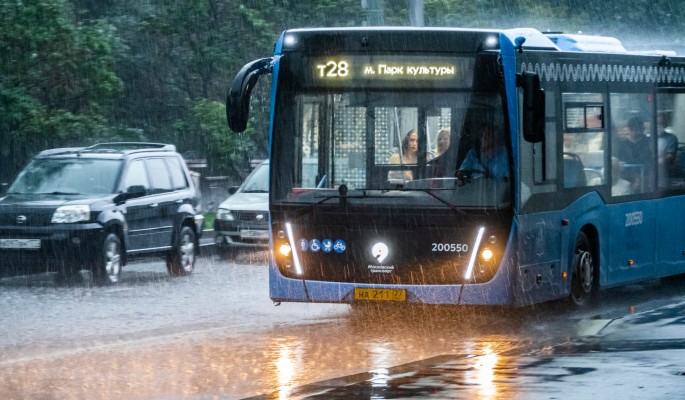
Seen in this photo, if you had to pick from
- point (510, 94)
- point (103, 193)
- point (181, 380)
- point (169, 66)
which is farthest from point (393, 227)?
point (169, 66)

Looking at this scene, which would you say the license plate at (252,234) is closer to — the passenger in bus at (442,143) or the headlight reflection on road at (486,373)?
the passenger in bus at (442,143)

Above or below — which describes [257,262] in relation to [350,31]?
below

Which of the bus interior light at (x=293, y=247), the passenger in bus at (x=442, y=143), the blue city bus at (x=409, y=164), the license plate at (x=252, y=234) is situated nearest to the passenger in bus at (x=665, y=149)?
the blue city bus at (x=409, y=164)

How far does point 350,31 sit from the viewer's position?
14.1 meters

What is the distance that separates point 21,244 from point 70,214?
2.26 ft

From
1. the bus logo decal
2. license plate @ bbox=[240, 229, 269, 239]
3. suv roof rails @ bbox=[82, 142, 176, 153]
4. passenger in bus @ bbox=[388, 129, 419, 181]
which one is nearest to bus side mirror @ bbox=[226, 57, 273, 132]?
passenger in bus @ bbox=[388, 129, 419, 181]

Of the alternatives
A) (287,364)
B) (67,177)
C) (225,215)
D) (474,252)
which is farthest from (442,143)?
(225,215)

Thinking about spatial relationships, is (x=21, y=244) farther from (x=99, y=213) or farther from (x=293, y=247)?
(x=293, y=247)

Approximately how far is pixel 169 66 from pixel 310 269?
67.4ft

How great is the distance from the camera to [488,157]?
13.7 m

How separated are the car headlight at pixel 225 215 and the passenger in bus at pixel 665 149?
25.5 ft

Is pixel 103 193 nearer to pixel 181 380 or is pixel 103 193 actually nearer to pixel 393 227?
pixel 393 227

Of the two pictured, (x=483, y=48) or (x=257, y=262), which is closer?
(x=483, y=48)

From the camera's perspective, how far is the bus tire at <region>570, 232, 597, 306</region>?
1565cm
